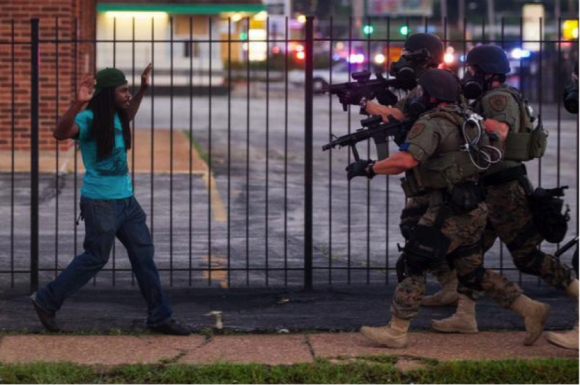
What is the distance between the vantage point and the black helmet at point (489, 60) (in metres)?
7.98

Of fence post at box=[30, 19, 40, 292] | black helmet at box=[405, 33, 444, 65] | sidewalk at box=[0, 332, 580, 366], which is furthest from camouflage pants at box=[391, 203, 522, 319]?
fence post at box=[30, 19, 40, 292]

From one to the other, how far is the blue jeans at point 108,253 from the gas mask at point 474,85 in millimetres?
2200

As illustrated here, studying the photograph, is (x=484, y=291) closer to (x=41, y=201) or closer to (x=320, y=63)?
(x=41, y=201)

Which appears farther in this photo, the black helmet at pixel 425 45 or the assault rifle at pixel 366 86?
the black helmet at pixel 425 45

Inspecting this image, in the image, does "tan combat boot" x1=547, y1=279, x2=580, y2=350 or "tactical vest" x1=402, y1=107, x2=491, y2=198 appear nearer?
"tactical vest" x1=402, y1=107, x2=491, y2=198

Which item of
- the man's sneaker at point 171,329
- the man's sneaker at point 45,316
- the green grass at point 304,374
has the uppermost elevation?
the man's sneaker at point 45,316

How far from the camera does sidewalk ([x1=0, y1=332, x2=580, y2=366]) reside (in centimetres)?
738

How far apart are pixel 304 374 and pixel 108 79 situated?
2244 mm

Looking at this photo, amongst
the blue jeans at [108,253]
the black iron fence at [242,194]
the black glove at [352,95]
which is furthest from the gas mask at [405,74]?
the blue jeans at [108,253]

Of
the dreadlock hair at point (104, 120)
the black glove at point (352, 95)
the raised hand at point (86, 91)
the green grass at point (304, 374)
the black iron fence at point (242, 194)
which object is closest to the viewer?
the green grass at point (304, 374)

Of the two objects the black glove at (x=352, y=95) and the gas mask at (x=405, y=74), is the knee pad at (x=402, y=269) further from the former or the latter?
the gas mask at (x=405, y=74)

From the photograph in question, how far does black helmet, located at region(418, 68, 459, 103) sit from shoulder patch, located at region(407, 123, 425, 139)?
250 millimetres

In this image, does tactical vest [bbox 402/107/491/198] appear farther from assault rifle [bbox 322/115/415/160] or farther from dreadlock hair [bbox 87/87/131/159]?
dreadlock hair [bbox 87/87/131/159]

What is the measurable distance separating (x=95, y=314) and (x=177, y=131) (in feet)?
61.3
